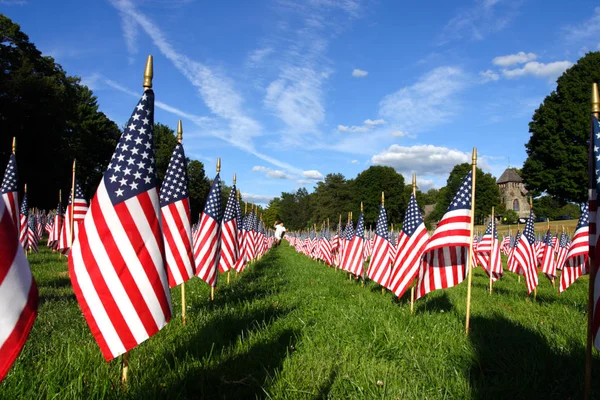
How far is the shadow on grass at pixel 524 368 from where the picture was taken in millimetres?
4469

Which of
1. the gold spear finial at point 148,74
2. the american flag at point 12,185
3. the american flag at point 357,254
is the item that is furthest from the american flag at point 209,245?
the american flag at point 357,254

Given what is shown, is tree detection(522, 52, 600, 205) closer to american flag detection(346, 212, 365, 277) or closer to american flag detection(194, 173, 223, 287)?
american flag detection(346, 212, 365, 277)

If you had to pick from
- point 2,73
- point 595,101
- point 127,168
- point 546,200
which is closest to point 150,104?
point 127,168

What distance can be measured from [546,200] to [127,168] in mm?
101047

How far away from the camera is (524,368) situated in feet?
16.4

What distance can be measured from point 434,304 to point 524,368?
488 cm

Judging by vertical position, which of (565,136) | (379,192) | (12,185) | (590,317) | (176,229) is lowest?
(590,317)

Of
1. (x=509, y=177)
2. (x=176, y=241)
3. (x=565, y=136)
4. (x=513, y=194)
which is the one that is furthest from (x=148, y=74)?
(x=509, y=177)

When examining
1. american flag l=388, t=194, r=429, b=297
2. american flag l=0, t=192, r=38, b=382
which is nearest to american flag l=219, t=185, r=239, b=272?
american flag l=388, t=194, r=429, b=297

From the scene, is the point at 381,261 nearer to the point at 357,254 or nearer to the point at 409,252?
the point at 409,252

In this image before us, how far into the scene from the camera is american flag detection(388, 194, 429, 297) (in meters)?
8.91

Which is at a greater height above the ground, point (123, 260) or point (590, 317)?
point (123, 260)

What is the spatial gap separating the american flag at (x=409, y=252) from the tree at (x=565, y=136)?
40.0 meters

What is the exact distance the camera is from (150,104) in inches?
182
